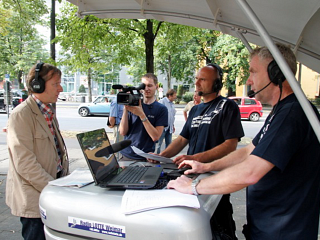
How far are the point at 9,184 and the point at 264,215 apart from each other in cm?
169

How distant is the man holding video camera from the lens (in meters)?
2.87

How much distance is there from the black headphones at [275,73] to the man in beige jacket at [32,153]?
1517mm

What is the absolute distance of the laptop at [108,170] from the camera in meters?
1.30

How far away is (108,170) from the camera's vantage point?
1513mm

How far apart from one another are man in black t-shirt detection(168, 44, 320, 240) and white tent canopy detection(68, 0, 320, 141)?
649mm

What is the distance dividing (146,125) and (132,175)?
1367 mm

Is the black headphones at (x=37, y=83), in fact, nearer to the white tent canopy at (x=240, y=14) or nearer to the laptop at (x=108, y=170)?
the laptop at (x=108, y=170)

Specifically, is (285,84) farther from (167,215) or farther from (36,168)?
(36,168)

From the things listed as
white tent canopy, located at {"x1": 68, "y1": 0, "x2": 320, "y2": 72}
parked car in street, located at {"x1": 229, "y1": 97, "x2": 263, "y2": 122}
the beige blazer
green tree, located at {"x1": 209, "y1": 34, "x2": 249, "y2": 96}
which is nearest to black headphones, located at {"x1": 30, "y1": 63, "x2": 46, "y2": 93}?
the beige blazer

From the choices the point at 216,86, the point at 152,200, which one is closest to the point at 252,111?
the point at 216,86

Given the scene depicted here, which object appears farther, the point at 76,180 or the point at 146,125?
the point at 146,125

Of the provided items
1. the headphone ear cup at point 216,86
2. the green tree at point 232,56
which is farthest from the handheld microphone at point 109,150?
the green tree at point 232,56

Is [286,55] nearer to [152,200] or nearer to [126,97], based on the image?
[152,200]

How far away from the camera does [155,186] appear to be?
1332mm
